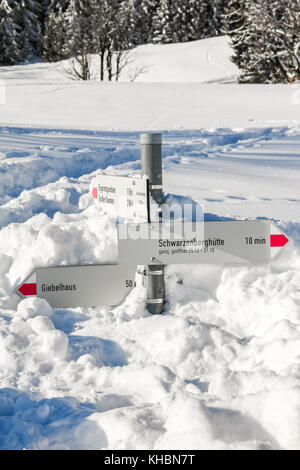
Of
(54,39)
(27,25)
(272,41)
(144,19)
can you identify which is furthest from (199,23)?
(272,41)

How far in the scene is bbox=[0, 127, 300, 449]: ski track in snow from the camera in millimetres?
2086

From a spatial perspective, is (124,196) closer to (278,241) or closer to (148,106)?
(278,241)

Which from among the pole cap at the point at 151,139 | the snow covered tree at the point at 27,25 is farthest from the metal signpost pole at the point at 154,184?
the snow covered tree at the point at 27,25

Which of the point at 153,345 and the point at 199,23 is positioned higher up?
the point at 199,23

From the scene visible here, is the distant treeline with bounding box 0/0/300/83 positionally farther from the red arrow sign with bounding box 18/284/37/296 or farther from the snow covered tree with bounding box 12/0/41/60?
the red arrow sign with bounding box 18/284/37/296

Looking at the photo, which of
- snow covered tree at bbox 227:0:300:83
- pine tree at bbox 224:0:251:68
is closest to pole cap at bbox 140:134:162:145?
snow covered tree at bbox 227:0:300:83

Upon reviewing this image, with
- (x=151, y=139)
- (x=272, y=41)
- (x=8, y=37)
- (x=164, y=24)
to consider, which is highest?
(x=164, y=24)

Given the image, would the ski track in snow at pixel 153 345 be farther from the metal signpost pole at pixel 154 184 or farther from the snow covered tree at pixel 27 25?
the snow covered tree at pixel 27 25

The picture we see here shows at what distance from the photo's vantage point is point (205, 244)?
3.44 m

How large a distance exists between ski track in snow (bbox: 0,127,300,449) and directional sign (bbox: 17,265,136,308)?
78 mm

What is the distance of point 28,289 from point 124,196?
96 centimetres

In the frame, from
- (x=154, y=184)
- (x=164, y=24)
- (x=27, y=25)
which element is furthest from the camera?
(x=164, y=24)

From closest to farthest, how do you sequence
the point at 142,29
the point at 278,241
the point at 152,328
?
the point at 152,328, the point at 278,241, the point at 142,29
